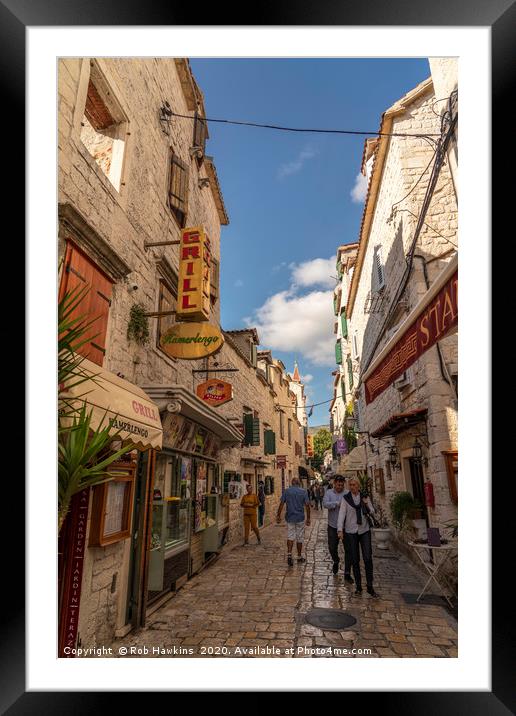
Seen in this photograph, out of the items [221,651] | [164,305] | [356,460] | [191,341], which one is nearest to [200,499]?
[191,341]

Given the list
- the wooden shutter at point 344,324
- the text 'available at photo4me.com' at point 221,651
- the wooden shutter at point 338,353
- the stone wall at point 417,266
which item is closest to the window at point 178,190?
the stone wall at point 417,266

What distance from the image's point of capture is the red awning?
718 centimetres

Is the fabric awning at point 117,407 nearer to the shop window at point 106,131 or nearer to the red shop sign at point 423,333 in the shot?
the red shop sign at point 423,333

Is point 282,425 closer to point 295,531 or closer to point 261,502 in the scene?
point 261,502

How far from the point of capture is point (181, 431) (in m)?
7.01

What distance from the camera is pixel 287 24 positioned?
7.04 feet

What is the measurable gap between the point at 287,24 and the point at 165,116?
22.4 feet

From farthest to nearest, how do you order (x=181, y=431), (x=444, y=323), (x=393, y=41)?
(x=181, y=431), (x=444, y=323), (x=393, y=41)

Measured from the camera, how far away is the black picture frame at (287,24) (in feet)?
6.38

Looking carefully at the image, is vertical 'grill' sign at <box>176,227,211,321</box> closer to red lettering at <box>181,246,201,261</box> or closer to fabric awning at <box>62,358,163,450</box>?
red lettering at <box>181,246,201,261</box>
